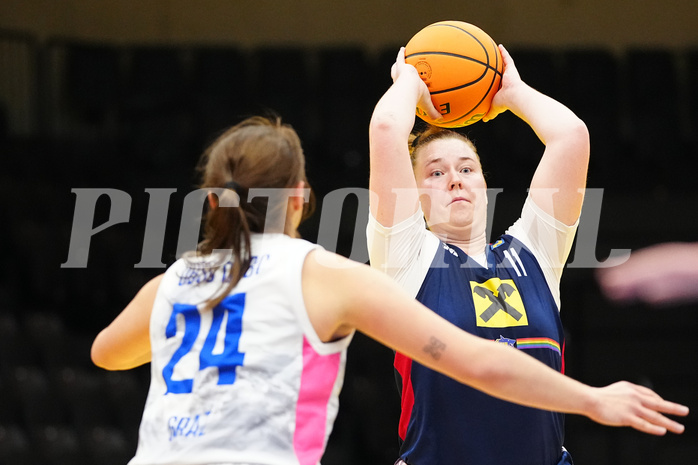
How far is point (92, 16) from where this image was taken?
8000 millimetres

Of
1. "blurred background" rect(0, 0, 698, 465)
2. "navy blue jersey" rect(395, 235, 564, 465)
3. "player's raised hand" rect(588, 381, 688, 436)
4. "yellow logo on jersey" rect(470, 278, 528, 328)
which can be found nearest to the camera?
"player's raised hand" rect(588, 381, 688, 436)

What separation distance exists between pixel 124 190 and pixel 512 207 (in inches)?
113

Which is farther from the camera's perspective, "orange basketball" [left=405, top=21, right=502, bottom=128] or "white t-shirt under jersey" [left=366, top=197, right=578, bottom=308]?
"orange basketball" [left=405, top=21, right=502, bottom=128]

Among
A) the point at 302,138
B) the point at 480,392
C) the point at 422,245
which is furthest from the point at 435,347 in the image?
the point at 302,138

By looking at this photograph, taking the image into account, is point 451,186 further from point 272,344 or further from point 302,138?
point 302,138

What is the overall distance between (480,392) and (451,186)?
27.9 inches

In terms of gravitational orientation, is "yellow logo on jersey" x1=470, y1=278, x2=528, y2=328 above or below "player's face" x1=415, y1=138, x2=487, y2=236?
below

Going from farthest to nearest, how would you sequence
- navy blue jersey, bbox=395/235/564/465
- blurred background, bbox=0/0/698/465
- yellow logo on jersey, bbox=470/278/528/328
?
blurred background, bbox=0/0/698/465 → yellow logo on jersey, bbox=470/278/528/328 → navy blue jersey, bbox=395/235/564/465

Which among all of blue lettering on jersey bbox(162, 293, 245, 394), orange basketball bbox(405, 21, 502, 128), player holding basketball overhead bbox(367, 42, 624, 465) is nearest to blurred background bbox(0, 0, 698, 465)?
orange basketball bbox(405, 21, 502, 128)

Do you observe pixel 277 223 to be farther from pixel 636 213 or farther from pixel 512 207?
pixel 636 213

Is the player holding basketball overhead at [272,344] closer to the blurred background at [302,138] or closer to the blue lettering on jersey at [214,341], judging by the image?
the blue lettering on jersey at [214,341]

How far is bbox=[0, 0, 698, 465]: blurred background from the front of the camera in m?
5.98

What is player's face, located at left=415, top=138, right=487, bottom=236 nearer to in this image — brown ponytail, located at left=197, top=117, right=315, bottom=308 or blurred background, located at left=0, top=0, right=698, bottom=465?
brown ponytail, located at left=197, top=117, right=315, bottom=308

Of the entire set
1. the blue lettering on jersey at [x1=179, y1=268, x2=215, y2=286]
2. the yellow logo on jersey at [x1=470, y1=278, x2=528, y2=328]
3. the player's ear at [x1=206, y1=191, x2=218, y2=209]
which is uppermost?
the player's ear at [x1=206, y1=191, x2=218, y2=209]
